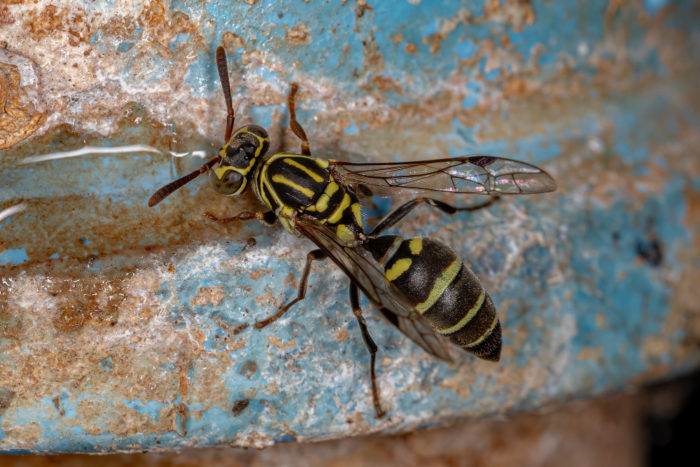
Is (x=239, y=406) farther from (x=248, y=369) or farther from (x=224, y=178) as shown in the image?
(x=224, y=178)

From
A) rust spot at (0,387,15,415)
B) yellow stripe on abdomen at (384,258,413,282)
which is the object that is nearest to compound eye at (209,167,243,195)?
yellow stripe on abdomen at (384,258,413,282)

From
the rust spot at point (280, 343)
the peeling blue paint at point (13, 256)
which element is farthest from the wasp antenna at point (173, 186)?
the rust spot at point (280, 343)

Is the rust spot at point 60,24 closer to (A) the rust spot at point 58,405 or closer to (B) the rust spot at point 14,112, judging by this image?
(B) the rust spot at point 14,112

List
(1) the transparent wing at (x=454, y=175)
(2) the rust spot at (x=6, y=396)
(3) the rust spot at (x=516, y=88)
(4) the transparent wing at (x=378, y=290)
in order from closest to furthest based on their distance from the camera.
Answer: (2) the rust spot at (x=6, y=396) < (4) the transparent wing at (x=378, y=290) < (1) the transparent wing at (x=454, y=175) < (3) the rust spot at (x=516, y=88)

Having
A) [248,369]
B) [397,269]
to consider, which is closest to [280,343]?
[248,369]

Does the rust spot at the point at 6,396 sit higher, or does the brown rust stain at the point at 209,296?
the brown rust stain at the point at 209,296

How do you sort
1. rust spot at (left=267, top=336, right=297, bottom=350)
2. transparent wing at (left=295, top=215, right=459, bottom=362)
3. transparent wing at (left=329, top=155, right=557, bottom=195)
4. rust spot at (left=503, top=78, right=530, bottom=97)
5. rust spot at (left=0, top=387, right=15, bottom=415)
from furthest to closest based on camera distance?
rust spot at (left=503, top=78, right=530, bottom=97) < transparent wing at (left=329, top=155, right=557, bottom=195) < transparent wing at (left=295, top=215, right=459, bottom=362) < rust spot at (left=267, top=336, right=297, bottom=350) < rust spot at (left=0, top=387, right=15, bottom=415)

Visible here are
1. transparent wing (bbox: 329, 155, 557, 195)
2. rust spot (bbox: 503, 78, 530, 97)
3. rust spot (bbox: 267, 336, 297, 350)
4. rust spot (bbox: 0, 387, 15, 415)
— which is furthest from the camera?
rust spot (bbox: 503, 78, 530, 97)

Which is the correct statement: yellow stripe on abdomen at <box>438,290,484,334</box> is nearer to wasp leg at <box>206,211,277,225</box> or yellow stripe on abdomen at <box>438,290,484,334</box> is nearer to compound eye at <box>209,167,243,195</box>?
wasp leg at <box>206,211,277,225</box>

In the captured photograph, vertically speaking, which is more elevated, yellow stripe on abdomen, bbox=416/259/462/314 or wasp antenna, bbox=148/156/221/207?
wasp antenna, bbox=148/156/221/207
